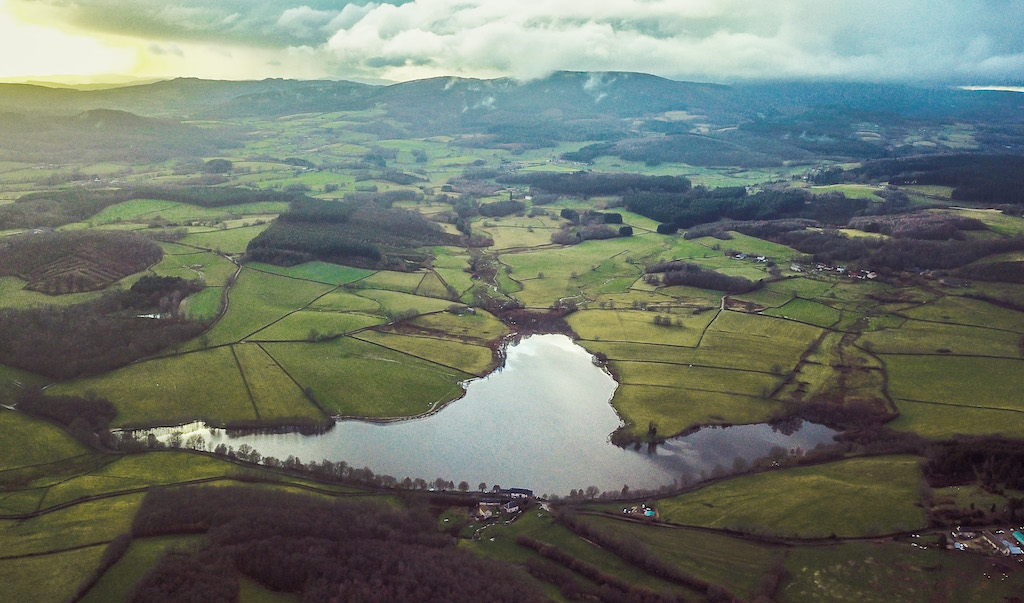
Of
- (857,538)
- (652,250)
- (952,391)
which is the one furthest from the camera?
(652,250)

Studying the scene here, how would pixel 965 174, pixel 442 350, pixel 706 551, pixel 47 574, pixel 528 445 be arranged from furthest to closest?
pixel 965 174
pixel 442 350
pixel 528 445
pixel 706 551
pixel 47 574

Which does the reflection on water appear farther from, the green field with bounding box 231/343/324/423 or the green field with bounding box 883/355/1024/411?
the green field with bounding box 883/355/1024/411

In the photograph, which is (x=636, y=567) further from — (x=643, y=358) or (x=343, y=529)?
(x=643, y=358)

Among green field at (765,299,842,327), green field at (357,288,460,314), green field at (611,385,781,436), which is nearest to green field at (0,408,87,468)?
green field at (357,288,460,314)

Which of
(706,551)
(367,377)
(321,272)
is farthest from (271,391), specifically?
(706,551)

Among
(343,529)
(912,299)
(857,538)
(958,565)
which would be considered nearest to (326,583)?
(343,529)

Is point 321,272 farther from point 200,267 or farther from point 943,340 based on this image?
point 943,340
